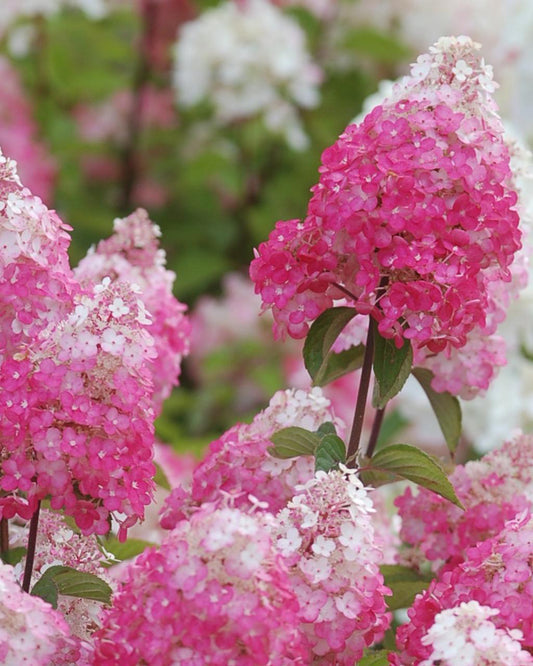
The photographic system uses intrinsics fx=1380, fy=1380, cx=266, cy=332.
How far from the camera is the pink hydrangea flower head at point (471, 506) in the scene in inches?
41.6

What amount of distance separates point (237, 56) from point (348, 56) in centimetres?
40

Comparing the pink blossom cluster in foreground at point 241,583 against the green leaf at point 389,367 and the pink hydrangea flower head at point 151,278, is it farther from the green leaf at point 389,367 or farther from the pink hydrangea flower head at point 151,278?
the pink hydrangea flower head at point 151,278

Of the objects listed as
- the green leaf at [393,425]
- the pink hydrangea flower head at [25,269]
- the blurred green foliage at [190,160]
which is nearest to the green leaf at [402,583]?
the pink hydrangea flower head at [25,269]

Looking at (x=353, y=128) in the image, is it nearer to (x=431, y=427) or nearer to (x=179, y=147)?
(x=431, y=427)

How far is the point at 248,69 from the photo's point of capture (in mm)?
2686

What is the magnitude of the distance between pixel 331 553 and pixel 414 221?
8.4 inches

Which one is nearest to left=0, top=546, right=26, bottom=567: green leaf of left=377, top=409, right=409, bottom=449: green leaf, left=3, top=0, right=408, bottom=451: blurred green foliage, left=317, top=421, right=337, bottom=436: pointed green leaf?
left=317, top=421, right=337, bottom=436: pointed green leaf

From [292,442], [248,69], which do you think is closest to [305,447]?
[292,442]

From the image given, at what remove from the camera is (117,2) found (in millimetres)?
3027

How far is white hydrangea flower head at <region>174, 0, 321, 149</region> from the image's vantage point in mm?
2678

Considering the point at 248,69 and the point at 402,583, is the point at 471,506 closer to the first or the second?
the point at 402,583

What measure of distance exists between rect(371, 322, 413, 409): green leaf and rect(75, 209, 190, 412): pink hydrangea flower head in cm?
23

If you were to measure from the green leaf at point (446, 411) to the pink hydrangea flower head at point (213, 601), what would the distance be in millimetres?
344

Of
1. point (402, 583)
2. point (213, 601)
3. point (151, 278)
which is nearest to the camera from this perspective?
point (213, 601)
